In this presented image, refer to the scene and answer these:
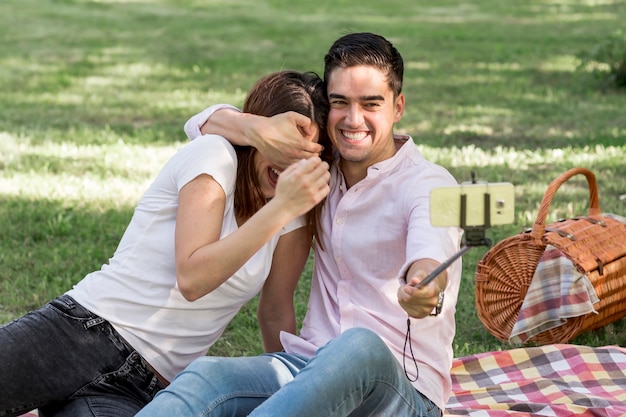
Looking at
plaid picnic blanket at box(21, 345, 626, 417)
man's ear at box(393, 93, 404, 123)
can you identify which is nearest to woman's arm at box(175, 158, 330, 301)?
man's ear at box(393, 93, 404, 123)

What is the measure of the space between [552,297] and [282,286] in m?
1.46

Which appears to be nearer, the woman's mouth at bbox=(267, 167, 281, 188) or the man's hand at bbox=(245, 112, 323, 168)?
the man's hand at bbox=(245, 112, 323, 168)

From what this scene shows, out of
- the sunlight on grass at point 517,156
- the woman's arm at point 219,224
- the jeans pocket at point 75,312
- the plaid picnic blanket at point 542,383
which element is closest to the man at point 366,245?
the woman's arm at point 219,224

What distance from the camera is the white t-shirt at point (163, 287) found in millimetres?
3059

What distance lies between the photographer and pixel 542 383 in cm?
400

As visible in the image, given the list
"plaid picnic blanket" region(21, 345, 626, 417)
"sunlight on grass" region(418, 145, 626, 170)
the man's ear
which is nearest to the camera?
the man's ear

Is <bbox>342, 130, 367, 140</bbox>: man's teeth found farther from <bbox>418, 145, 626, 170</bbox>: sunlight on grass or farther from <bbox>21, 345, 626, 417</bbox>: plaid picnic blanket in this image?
<bbox>418, 145, 626, 170</bbox>: sunlight on grass

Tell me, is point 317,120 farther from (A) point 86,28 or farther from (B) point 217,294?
(A) point 86,28

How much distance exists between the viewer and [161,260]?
307 centimetres

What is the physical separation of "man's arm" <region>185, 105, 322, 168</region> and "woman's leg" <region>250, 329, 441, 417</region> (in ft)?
1.93

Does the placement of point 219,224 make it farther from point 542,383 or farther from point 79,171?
point 79,171

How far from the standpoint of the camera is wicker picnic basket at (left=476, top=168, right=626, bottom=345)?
4.27 m

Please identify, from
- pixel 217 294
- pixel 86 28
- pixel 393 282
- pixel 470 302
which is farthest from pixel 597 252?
pixel 86 28

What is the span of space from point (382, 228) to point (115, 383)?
0.93m
